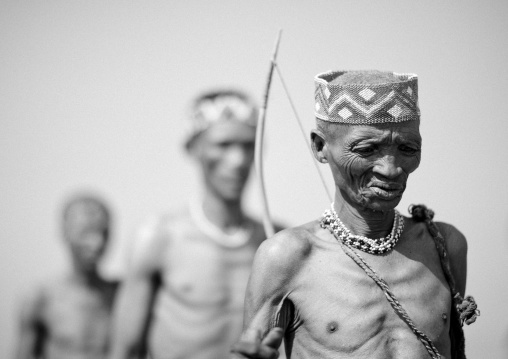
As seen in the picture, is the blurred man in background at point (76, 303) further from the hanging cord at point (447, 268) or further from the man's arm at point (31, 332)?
the hanging cord at point (447, 268)

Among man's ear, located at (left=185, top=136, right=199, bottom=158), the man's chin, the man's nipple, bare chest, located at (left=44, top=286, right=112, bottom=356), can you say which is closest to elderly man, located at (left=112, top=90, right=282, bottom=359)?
man's ear, located at (left=185, top=136, right=199, bottom=158)

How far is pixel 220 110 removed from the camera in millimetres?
8992

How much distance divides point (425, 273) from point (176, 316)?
349 centimetres

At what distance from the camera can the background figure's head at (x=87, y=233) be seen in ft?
32.5

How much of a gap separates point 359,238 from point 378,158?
14.4 inches

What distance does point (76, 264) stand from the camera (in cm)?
997

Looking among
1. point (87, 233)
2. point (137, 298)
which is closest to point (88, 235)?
point (87, 233)

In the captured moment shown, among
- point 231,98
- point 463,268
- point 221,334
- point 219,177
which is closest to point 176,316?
point 221,334

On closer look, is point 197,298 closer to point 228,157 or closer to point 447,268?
point 228,157

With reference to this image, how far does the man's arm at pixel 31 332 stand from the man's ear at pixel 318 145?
5.08 m

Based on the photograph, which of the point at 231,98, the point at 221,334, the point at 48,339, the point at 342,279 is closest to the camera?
the point at 342,279

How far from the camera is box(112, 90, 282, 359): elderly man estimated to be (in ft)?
27.4

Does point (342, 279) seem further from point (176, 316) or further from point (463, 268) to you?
point (176, 316)

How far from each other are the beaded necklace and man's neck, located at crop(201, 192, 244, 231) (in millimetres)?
3615
